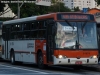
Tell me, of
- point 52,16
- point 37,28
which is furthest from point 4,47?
point 52,16

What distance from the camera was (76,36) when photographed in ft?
68.5

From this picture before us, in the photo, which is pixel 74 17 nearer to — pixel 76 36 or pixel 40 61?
pixel 76 36

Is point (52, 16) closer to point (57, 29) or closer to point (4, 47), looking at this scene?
point (57, 29)

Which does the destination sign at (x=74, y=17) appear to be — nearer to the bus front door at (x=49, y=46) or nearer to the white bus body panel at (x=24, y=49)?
the bus front door at (x=49, y=46)

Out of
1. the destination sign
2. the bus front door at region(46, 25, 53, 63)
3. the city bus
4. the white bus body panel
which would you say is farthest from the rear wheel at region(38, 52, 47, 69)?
the destination sign

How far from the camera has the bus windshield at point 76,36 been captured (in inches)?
818

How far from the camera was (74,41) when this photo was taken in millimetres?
20812

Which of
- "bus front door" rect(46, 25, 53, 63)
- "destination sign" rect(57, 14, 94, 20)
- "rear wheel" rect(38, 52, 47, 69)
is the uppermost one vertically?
"destination sign" rect(57, 14, 94, 20)

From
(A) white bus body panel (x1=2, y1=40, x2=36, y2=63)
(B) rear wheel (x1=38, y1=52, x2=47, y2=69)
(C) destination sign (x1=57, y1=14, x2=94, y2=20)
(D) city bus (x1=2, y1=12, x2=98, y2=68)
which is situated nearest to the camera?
(D) city bus (x1=2, y1=12, x2=98, y2=68)

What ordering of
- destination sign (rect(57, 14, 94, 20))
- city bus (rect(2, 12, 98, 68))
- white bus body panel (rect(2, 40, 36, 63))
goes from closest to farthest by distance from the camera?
city bus (rect(2, 12, 98, 68))
destination sign (rect(57, 14, 94, 20))
white bus body panel (rect(2, 40, 36, 63))

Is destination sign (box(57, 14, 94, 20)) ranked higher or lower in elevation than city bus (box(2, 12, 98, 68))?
higher

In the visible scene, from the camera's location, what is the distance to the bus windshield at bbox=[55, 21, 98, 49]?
20.8 metres

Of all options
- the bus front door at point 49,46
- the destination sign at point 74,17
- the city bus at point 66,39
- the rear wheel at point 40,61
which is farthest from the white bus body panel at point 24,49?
the destination sign at point 74,17

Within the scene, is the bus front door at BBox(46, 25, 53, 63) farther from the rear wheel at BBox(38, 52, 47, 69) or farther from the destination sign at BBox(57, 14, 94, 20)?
the rear wheel at BBox(38, 52, 47, 69)
